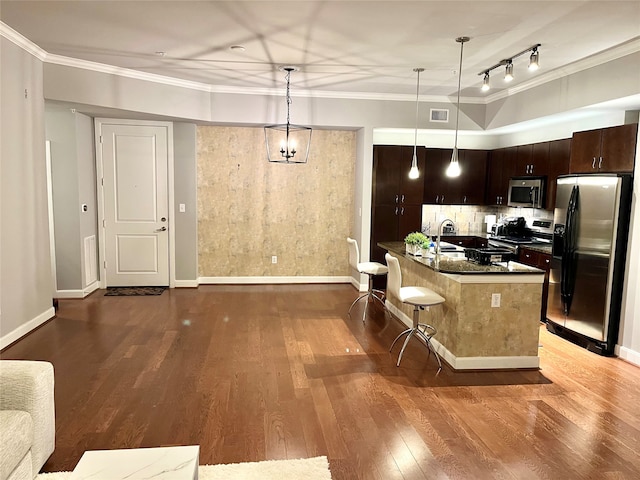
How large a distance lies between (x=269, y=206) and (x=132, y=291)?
235 centimetres

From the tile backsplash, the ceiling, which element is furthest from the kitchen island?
the tile backsplash

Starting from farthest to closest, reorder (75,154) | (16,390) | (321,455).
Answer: (75,154) → (321,455) → (16,390)

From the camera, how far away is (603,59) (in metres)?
4.41

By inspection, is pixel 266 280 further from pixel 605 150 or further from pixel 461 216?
pixel 605 150

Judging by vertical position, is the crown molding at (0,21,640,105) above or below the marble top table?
above

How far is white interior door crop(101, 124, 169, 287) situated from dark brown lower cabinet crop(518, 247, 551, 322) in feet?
16.3

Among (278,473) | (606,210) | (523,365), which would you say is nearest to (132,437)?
(278,473)

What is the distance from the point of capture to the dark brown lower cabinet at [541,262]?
5410mm

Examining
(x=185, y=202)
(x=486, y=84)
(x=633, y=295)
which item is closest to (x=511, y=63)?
(x=486, y=84)

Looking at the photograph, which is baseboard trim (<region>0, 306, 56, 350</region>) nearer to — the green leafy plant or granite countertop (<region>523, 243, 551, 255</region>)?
the green leafy plant

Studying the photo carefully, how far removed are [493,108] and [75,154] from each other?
572 cm

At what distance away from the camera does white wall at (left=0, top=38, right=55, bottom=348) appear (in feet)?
13.9

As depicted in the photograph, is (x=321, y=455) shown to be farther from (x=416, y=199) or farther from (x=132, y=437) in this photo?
(x=416, y=199)

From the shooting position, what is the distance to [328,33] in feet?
13.3
